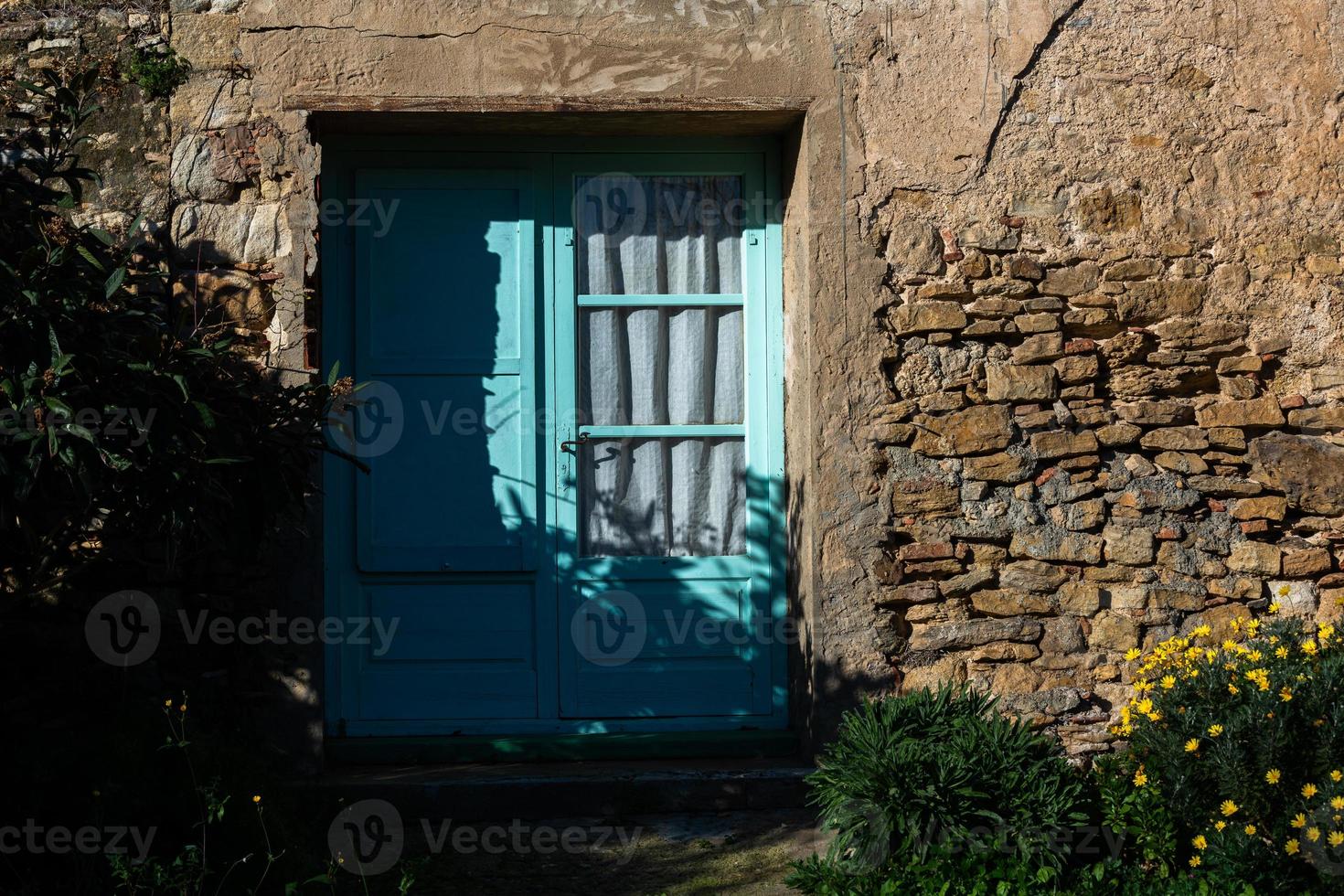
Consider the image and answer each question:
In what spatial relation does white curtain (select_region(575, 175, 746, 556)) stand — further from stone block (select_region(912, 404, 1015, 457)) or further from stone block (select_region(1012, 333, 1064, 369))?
stone block (select_region(1012, 333, 1064, 369))

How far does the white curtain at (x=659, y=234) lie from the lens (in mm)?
4566

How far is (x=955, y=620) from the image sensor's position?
14.0 feet

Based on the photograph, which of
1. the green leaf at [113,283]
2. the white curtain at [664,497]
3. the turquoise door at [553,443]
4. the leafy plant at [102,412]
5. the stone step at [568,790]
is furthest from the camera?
the white curtain at [664,497]

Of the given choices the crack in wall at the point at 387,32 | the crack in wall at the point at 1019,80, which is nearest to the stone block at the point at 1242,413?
the crack in wall at the point at 1019,80

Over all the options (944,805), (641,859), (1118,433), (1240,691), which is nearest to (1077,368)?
(1118,433)

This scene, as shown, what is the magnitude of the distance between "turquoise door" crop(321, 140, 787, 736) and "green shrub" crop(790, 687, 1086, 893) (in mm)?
1153

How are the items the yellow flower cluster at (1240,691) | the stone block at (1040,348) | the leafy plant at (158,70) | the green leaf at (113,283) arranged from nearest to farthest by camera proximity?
the yellow flower cluster at (1240,691)
the green leaf at (113,283)
the leafy plant at (158,70)
the stone block at (1040,348)

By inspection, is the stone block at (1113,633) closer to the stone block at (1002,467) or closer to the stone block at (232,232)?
the stone block at (1002,467)

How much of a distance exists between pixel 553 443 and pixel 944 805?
78.7 inches

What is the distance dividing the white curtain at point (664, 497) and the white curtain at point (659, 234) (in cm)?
61

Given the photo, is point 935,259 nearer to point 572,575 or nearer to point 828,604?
point 828,604

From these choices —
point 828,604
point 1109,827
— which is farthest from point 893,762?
point 828,604

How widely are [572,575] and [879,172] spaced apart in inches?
73.6

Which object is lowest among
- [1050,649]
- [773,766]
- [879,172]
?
[773,766]
